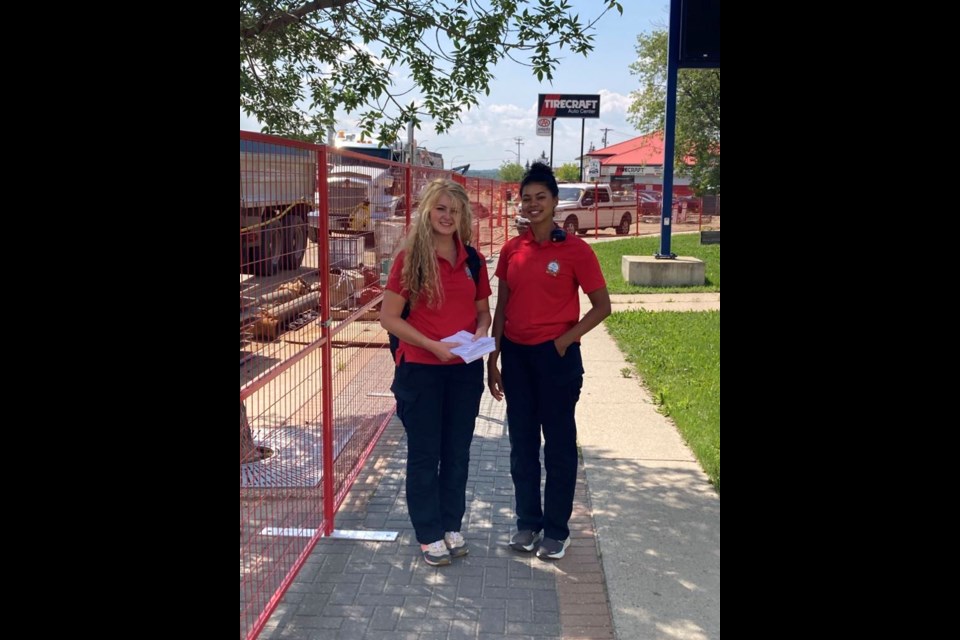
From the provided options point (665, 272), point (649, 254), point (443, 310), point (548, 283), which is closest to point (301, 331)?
point (443, 310)

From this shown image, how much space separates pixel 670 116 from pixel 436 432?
1109 centimetres

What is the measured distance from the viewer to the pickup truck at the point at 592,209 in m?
28.3

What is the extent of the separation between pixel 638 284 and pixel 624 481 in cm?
954

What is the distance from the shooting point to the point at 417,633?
3.61 m

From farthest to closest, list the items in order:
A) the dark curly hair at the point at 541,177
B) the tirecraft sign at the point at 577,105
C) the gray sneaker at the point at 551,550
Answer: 1. the tirecraft sign at the point at 577,105
2. the gray sneaker at the point at 551,550
3. the dark curly hair at the point at 541,177

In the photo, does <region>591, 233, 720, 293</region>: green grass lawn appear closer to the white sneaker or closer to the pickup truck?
the pickup truck

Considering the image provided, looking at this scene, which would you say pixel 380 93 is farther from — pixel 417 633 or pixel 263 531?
pixel 417 633

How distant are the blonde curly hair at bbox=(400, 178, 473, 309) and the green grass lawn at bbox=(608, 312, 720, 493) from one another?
2.50 meters

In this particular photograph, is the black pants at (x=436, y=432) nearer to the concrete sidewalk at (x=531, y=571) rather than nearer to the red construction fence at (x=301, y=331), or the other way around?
the concrete sidewalk at (x=531, y=571)

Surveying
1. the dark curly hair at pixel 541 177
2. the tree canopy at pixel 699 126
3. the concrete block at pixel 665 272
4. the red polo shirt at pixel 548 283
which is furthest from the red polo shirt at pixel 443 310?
the tree canopy at pixel 699 126

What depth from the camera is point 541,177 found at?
4.06m

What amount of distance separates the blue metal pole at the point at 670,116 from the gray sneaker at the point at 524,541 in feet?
32.9

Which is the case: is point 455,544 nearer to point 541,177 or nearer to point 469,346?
point 469,346

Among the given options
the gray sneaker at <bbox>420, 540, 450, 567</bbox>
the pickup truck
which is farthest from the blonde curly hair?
the pickup truck
